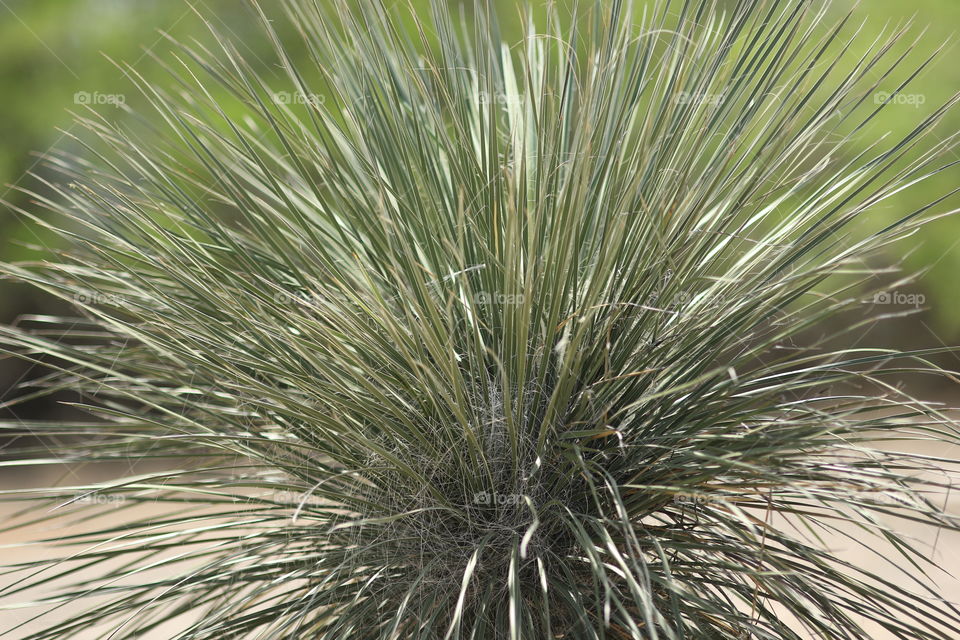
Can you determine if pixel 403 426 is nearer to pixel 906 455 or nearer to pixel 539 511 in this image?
pixel 539 511

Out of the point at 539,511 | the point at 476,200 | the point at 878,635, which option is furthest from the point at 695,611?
the point at 878,635

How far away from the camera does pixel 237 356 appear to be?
922 mm
